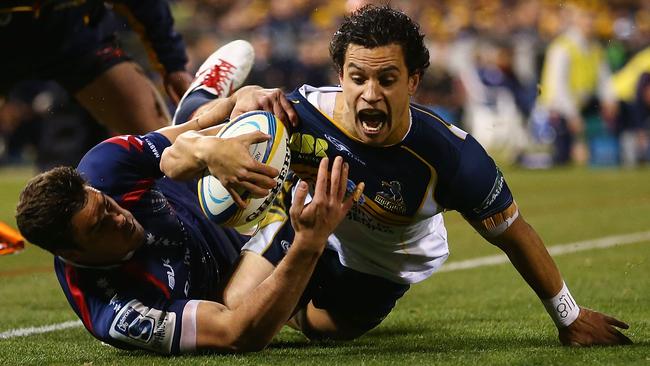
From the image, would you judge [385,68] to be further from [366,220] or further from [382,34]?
[366,220]

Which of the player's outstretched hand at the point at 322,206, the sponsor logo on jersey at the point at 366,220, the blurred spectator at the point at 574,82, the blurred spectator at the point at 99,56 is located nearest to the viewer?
the player's outstretched hand at the point at 322,206

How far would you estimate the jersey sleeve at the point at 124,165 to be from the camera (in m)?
4.66

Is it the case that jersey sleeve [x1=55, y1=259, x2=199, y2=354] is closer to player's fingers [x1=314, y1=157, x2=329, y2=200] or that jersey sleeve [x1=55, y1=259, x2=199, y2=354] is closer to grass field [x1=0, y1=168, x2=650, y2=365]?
grass field [x1=0, y1=168, x2=650, y2=365]

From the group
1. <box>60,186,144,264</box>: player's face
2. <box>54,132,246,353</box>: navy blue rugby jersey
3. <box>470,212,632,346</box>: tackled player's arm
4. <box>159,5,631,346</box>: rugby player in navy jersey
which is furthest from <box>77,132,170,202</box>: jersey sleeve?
<box>470,212,632,346</box>: tackled player's arm

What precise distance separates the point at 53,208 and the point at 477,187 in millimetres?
1551

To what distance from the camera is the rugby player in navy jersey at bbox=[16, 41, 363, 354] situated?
13.4 ft

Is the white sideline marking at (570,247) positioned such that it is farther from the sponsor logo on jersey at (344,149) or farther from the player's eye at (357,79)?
the player's eye at (357,79)

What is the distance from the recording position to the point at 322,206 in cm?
405

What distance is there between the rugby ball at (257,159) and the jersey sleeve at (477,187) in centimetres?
65

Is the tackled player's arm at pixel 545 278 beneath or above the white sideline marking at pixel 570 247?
above

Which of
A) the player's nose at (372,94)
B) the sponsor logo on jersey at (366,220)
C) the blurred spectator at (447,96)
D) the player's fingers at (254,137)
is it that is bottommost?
the blurred spectator at (447,96)

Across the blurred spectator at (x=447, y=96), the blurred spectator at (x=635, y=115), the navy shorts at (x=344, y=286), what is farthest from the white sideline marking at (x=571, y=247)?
the blurred spectator at (x=447, y=96)

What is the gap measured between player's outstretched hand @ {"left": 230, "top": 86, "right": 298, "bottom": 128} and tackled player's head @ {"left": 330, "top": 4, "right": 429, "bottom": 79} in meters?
0.26

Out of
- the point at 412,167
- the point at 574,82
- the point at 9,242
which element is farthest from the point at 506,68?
the point at 412,167
